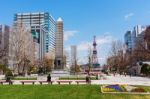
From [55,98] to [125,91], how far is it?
6.16 meters

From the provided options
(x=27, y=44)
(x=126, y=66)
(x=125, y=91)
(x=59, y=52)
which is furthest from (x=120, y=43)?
(x=125, y=91)

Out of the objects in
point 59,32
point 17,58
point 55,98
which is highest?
point 59,32

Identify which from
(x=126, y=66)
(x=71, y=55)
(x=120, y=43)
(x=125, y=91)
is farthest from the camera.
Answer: (x=71, y=55)

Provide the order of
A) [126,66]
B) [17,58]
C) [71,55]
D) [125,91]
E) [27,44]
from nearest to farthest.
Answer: [125,91], [17,58], [27,44], [126,66], [71,55]

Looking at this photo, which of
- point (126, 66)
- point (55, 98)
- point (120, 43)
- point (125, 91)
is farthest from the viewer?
point (126, 66)

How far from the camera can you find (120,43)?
11538 centimetres

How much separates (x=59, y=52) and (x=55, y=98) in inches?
4322

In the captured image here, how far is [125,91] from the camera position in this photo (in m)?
26.3

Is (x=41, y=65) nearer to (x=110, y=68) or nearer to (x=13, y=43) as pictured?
(x=110, y=68)

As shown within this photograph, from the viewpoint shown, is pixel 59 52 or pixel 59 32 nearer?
pixel 59 52

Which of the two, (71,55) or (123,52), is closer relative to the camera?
(123,52)

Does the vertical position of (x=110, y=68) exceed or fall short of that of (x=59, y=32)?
it falls short

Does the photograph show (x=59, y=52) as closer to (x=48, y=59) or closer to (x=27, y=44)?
(x=48, y=59)

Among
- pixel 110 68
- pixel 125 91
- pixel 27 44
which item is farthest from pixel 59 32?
pixel 125 91
